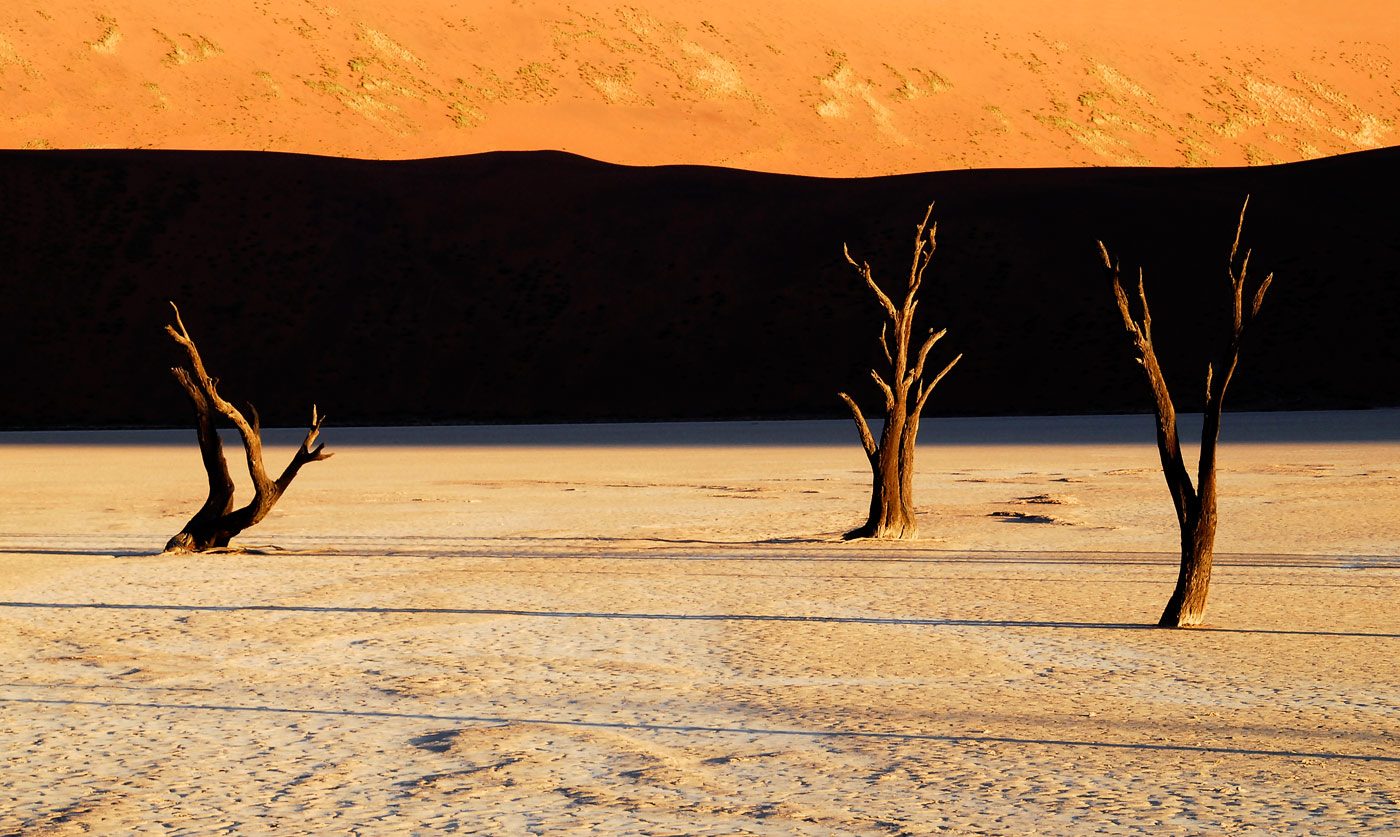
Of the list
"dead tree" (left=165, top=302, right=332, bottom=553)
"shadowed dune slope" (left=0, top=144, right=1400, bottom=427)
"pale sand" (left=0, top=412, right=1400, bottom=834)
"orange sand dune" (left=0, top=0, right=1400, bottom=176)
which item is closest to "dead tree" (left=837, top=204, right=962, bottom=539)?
"pale sand" (left=0, top=412, right=1400, bottom=834)

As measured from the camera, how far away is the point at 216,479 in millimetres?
13969

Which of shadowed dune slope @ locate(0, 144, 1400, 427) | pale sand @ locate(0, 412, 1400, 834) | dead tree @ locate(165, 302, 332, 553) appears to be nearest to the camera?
pale sand @ locate(0, 412, 1400, 834)

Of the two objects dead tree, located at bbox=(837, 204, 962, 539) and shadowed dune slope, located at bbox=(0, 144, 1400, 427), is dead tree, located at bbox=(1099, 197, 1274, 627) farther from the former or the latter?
shadowed dune slope, located at bbox=(0, 144, 1400, 427)

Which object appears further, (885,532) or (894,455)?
(894,455)

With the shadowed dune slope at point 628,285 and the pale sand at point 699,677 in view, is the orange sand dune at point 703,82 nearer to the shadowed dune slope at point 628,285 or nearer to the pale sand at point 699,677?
the shadowed dune slope at point 628,285

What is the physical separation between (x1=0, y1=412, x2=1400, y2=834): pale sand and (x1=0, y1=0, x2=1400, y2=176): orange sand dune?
2315 inches

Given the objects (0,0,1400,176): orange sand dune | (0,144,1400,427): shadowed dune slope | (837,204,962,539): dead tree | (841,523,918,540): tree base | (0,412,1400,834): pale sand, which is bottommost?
(0,412,1400,834): pale sand

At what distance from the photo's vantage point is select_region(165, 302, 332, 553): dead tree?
539 inches

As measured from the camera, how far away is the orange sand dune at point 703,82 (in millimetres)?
72812

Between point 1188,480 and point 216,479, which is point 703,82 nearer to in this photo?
point 216,479

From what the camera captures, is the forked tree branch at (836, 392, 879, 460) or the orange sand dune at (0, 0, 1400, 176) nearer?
the forked tree branch at (836, 392, 879, 460)

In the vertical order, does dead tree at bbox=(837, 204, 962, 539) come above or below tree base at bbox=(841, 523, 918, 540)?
above

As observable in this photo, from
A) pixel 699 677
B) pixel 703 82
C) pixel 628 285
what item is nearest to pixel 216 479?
pixel 699 677

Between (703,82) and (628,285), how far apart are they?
2918 cm
